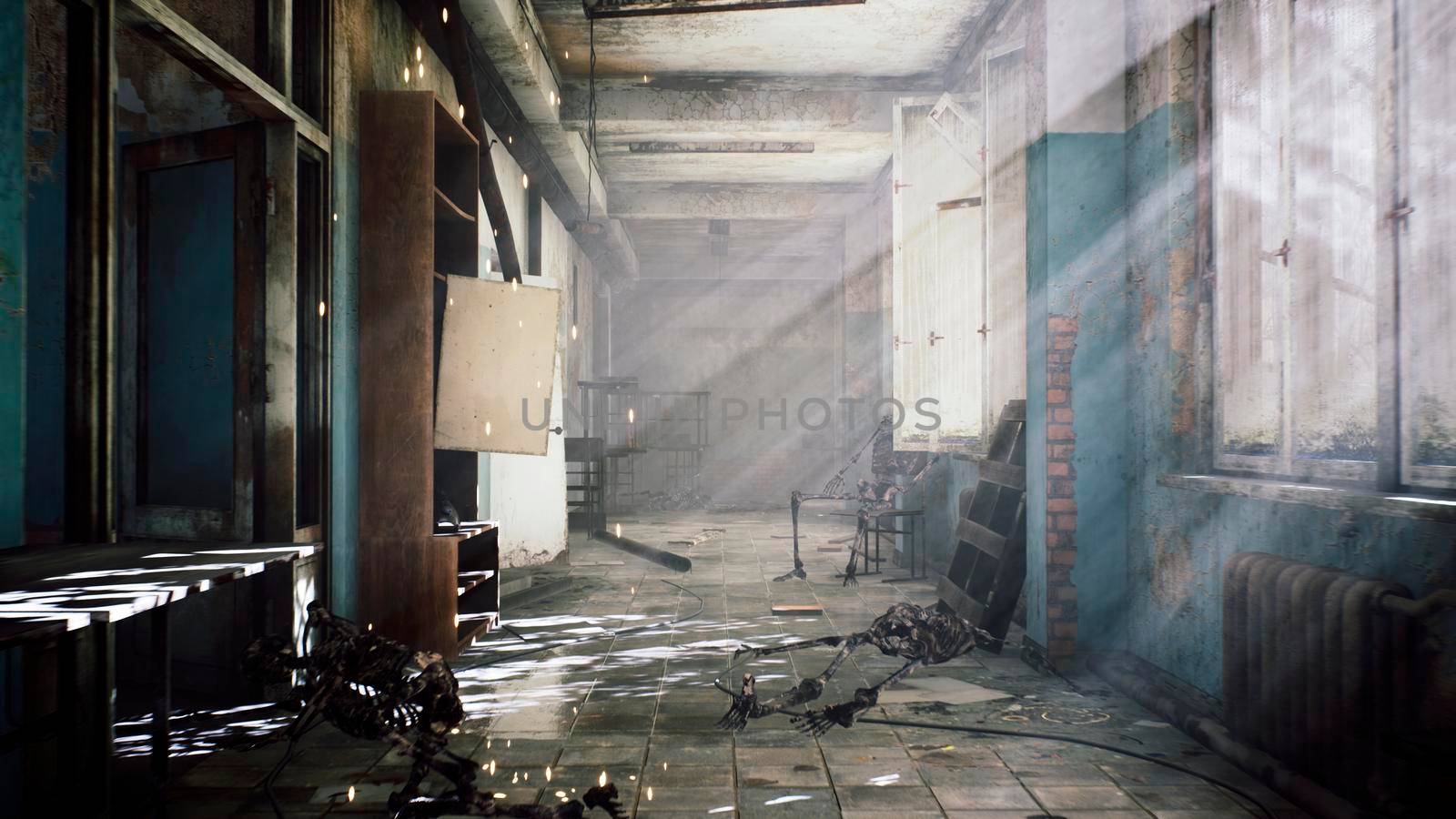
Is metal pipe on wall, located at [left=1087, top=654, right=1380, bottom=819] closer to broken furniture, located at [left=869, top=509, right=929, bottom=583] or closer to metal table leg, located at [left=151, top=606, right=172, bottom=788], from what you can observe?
broken furniture, located at [left=869, top=509, right=929, bottom=583]

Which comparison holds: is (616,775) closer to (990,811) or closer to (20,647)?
(990,811)

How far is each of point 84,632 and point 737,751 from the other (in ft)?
6.39

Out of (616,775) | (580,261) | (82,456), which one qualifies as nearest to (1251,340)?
(616,775)

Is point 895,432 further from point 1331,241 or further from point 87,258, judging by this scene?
point 87,258

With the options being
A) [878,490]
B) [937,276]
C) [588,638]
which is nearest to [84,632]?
[588,638]

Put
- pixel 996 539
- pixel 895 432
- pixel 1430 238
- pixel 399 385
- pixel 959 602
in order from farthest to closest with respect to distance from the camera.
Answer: pixel 895 432 → pixel 959 602 → pixel 996 539 → pixel 399 385 → pixel 1430 238

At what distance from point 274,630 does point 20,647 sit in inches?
49.4

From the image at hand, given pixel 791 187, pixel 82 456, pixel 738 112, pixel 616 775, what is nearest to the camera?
pixel 82 456

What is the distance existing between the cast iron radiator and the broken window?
0.39m

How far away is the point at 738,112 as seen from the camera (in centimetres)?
720

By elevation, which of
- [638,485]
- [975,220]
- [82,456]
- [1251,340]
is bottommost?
[638,485]

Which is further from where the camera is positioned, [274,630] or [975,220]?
[975,220]

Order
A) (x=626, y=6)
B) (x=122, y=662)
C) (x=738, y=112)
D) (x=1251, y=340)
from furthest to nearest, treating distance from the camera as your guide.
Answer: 1. (x=738, y=112)
2. (x=626, y=6)
3. (x=122, y=662)
4. (x=1251, y=340)

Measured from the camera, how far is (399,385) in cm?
384
